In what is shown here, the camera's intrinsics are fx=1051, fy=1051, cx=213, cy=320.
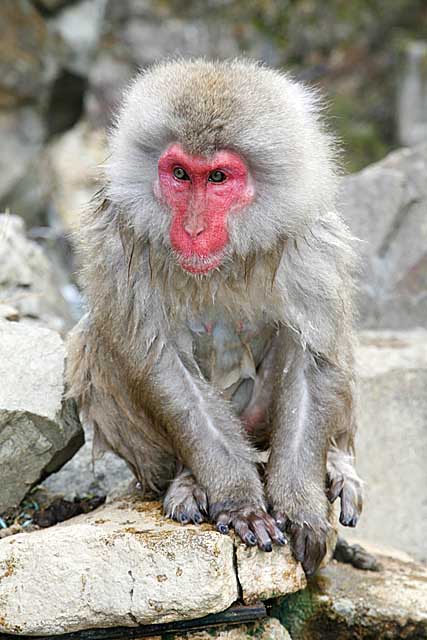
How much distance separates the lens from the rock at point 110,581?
3004 mm

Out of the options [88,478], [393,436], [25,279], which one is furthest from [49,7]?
[88,478]

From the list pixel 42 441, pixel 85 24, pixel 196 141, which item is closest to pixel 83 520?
pixel 42 441

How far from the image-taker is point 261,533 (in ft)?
10.4

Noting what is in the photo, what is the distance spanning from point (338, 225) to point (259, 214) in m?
0.43

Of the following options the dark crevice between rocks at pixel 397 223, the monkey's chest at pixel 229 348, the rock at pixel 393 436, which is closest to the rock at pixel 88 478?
the monkey's chest at pixel 229 348

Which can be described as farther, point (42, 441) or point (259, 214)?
point (42, 441)

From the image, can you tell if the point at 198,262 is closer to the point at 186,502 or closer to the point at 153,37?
the point at 186,502

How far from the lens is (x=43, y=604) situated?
3006mm

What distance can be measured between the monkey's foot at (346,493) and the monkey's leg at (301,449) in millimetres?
87

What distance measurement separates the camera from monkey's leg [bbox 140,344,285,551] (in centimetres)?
329

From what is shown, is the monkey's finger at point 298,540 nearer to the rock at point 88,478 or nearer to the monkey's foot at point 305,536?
the monkey's foot at point 305,536

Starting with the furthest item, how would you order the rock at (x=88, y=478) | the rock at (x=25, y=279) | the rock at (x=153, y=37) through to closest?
the rock at (x=153, y=37)
the rock at (x=25, y=279)
the rock at (x=88, y=478)

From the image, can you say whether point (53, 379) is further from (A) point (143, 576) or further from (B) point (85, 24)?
(B) point (85, 24)

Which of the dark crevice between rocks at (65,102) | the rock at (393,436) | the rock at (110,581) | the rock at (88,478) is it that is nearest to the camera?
the rock at (110,581)
